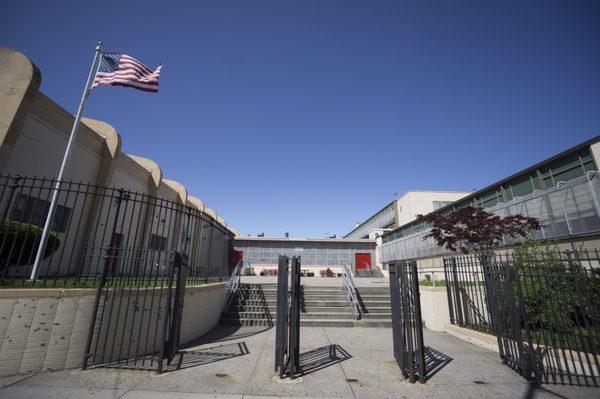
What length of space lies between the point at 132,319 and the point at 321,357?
Result: 405cm

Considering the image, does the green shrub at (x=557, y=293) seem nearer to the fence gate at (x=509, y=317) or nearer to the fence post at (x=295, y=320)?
the fence gate at (x=509, y=317)

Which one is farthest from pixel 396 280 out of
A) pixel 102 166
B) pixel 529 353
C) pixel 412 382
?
pixel 102 166

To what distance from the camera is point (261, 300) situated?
1058 cm

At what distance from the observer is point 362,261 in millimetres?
32812

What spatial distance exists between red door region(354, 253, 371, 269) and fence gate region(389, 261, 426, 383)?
27759 millimetres

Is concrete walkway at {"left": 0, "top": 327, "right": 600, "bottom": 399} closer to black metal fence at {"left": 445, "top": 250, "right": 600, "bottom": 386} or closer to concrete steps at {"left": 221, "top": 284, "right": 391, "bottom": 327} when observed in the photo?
black metal fence at {"left": 445, "top": 250, "right": 600, "bottom": 386}

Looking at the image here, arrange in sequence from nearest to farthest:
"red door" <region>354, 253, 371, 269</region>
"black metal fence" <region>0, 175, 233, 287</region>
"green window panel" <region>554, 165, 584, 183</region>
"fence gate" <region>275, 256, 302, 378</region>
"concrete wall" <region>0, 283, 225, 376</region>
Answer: "concrete wall" <region>0, 283, 225, 376</region> < "fence gate" <region>275, 256, 302, 378</region> < "black metal fence" <region>0, 175, 233, 287</region> < "green window panel" <region>554, 165, 584, 183</region> < "red door" <region>354, 253, 371, 269</region>

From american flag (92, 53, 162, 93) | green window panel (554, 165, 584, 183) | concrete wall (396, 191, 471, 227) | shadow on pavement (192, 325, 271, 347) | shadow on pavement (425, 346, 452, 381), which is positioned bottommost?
shadow on pavement (425, 346, 452, 381)

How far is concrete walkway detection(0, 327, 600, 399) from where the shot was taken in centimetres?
398

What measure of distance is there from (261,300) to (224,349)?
4.30m

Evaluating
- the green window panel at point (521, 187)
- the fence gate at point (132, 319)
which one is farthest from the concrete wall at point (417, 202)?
the fence gate at point (132, 319)

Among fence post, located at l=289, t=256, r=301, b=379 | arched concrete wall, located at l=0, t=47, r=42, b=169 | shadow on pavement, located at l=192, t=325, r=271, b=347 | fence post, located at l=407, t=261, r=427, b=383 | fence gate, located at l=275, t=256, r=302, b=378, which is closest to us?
fence post, located at l=407, t=261, r=427, b=383

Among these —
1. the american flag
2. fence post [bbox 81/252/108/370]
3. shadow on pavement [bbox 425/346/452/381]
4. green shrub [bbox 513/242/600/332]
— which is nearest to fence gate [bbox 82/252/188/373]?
fence post [bbox 81/252/108/370]

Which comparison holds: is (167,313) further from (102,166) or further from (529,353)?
(102,166)
